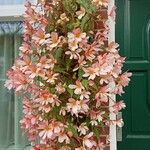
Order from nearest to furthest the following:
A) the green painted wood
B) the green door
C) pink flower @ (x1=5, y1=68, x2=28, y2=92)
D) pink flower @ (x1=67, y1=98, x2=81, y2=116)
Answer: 1. pink flower @ (x1=67, y1=98, x2=81, y2=116)
2. pink flower @ (x1=5, y1=68, x2=28, y2=92)
3. the green door
4. the green painted wood

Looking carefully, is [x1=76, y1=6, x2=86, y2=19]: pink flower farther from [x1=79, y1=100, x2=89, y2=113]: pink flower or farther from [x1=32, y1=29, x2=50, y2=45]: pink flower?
[x1=79, y1=100, x2=89, y2=113]: pink flower

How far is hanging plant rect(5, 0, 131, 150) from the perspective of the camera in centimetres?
224

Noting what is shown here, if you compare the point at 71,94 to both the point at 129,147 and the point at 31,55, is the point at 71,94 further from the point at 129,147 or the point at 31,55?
the point at 129,147

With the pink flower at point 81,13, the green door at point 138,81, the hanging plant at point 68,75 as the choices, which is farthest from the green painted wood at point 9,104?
the pink flower at point 81,13

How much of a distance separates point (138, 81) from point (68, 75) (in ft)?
2.40

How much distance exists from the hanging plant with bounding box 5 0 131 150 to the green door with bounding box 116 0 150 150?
50 cm

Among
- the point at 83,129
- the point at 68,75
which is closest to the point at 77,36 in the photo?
the point at 68,75

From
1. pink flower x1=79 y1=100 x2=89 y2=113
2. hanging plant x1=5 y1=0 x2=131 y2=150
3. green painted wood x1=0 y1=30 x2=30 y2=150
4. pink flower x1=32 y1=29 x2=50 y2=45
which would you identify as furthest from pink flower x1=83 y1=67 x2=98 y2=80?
green painted wood x1=0 y1=30 x2=30 y2=150

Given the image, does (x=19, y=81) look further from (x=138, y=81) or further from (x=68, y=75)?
(x=138, y=81)

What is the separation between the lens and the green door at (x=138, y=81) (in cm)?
287

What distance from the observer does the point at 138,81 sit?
9.45ft

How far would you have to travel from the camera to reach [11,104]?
305 centimetres

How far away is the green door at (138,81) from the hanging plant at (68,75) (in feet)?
1.65

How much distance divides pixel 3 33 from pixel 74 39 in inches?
39.3
